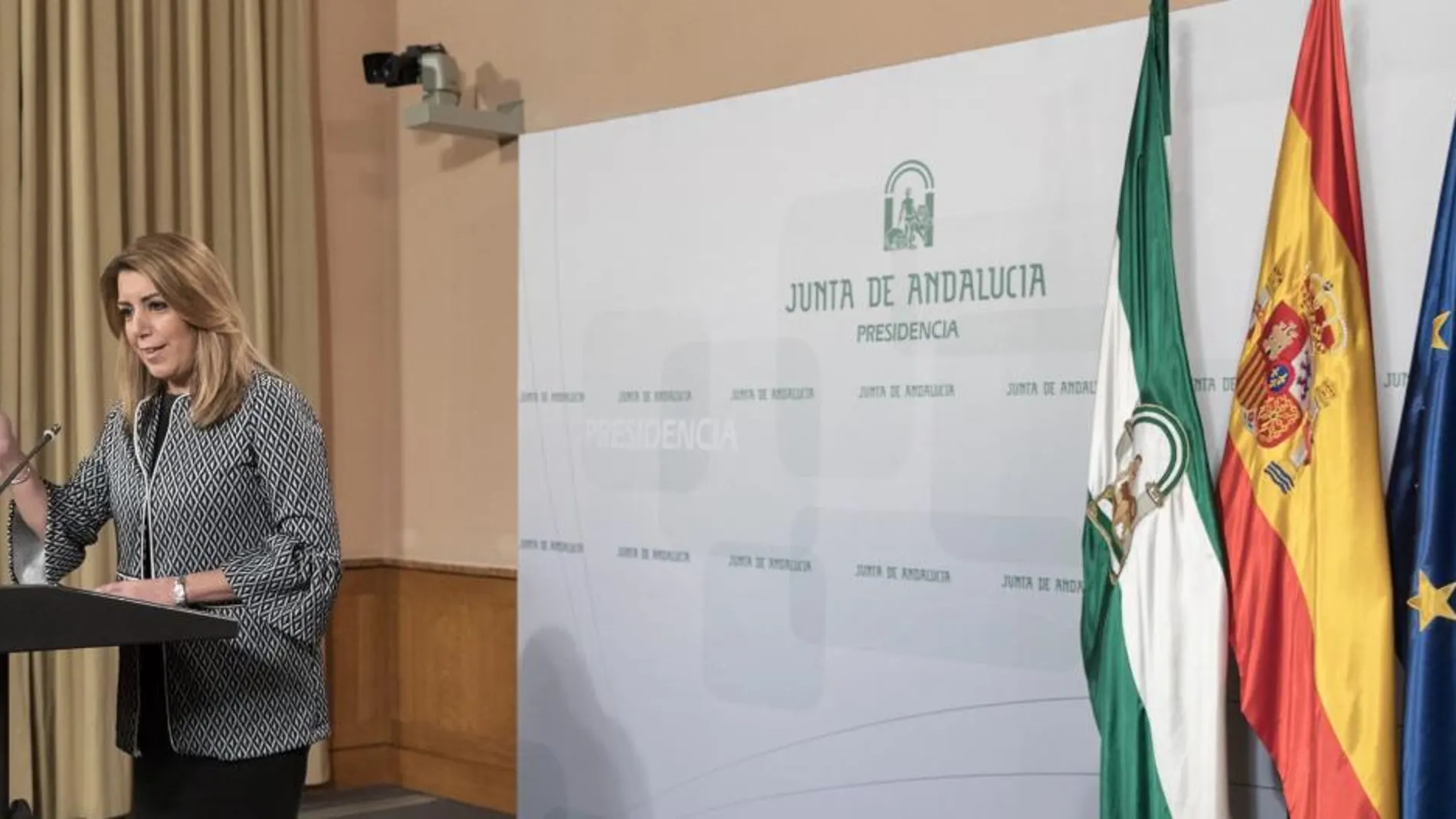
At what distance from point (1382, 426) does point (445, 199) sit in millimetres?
3516

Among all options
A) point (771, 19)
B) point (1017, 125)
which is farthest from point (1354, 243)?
point (771, 19)

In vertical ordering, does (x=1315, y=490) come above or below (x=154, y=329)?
below

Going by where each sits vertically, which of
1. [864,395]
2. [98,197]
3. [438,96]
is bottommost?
[864,395]

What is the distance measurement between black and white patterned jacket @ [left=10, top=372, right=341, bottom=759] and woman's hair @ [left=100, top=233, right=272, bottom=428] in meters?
0.03

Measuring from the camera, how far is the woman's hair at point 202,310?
2320 millimetres

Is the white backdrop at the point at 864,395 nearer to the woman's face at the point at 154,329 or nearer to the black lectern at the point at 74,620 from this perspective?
the woman's face at the point at 154,329

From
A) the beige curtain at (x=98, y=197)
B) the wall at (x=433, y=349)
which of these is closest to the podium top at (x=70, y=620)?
the beige curtain at (x=98, y=197)

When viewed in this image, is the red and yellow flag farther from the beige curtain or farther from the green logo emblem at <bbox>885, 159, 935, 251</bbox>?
the beige curtain

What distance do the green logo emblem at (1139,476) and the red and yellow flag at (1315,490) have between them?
9 cm

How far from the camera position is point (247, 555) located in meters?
2.36

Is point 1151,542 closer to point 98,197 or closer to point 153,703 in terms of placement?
point 153,703

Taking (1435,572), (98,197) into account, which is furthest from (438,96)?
(1435,572)

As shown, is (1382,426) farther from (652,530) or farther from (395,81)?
(395,81)

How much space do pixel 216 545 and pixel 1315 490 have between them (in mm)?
1771
